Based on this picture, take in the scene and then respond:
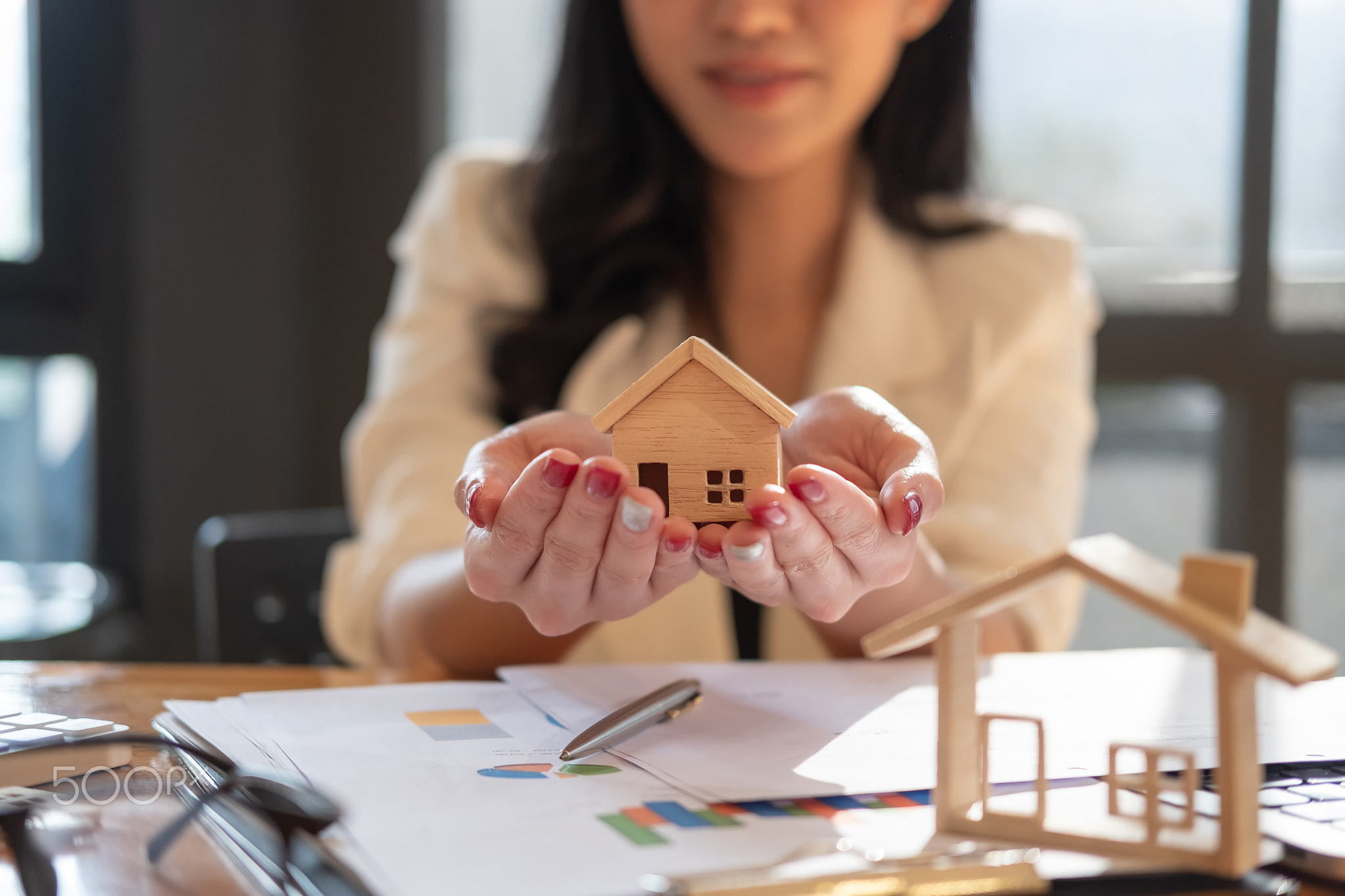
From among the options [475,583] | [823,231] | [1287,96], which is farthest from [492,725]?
[1287,96]

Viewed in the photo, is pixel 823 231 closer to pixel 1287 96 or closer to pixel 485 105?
pixel 485 105

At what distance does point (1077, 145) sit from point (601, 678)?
62.2 inches

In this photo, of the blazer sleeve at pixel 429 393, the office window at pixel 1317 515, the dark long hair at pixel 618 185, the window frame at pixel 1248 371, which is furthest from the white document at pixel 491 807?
the office window at pixel 1317 515

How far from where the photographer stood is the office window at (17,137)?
1846 millimetres

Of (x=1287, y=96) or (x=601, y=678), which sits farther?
(x=1287, y=96)

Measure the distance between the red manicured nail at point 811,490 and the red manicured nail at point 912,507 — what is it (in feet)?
0.13

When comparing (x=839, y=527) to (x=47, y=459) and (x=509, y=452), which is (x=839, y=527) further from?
(x=47, y=459)

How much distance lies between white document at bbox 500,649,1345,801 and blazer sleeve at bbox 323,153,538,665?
0.41 meters

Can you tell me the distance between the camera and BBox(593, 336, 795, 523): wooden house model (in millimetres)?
565

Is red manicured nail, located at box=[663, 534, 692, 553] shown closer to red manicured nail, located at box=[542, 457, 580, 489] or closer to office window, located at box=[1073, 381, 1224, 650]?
red manicured nail, located at box=[542, 457, 580, 489]

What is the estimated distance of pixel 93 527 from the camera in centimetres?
194

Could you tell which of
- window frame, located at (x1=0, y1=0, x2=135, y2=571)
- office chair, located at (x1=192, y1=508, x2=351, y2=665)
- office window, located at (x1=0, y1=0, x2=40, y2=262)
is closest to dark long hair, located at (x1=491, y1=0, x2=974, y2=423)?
office chair, located at (x1=192, y1=508, x2=351, y2=665)

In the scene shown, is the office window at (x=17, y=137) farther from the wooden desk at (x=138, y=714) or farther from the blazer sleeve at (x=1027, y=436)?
the blazer sleeve at (x=1027, y=436)

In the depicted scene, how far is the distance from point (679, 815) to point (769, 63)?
80 centimetres
